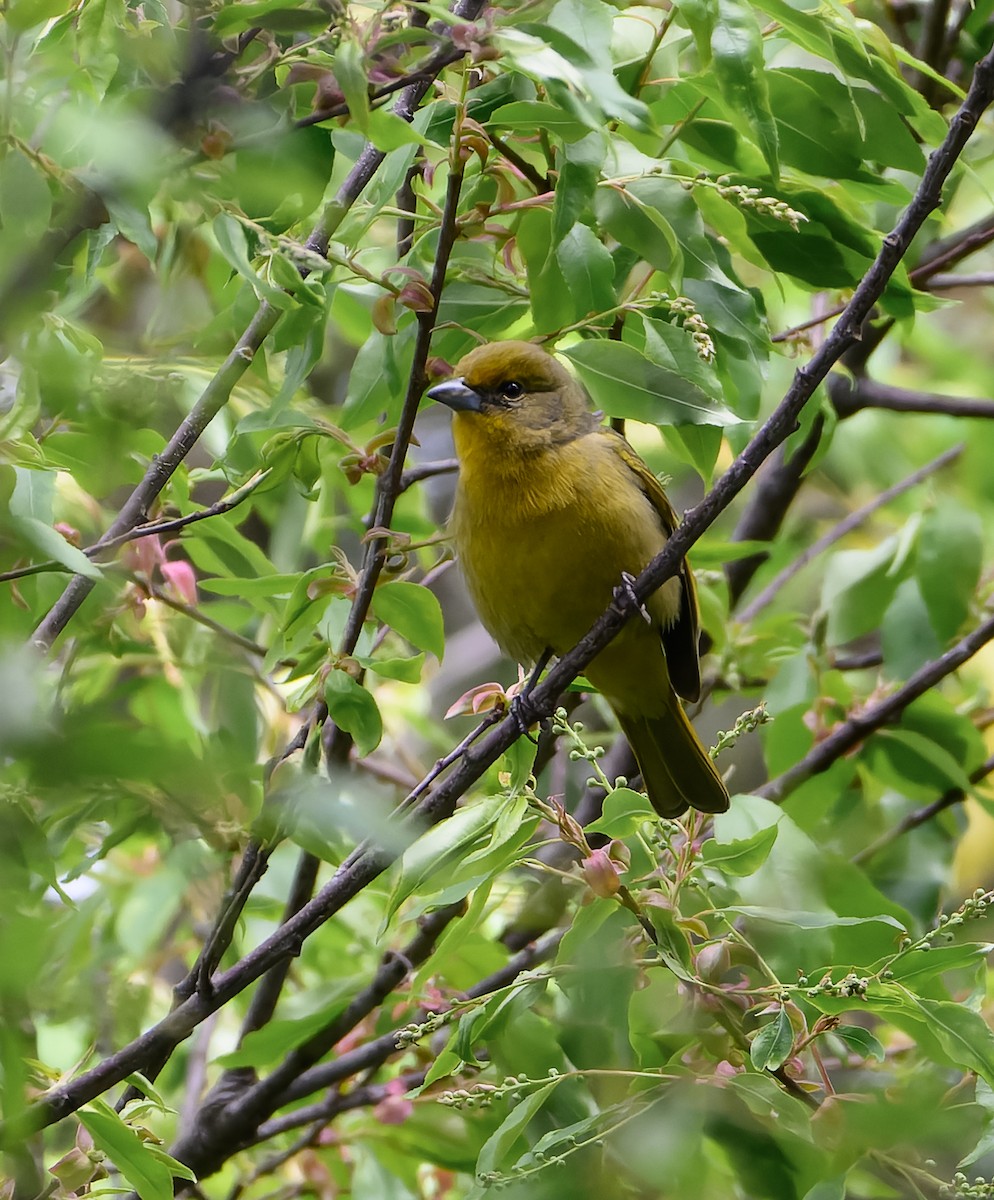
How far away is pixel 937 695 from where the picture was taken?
3844 millimetres

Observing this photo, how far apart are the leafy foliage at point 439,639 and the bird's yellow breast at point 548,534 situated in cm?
14

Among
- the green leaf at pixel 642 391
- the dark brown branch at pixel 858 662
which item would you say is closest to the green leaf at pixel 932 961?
the green leaf at pixel 642 391

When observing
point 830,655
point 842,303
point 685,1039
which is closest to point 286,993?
point 830,655

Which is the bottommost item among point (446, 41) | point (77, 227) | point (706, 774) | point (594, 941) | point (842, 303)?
point (706, 774)

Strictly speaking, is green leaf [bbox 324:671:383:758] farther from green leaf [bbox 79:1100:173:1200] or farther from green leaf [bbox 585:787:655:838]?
green leaf [bbox 79:1100:173:1200]

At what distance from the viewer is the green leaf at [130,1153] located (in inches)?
89.3

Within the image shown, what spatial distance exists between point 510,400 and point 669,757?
1.13m

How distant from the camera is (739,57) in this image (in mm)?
2322

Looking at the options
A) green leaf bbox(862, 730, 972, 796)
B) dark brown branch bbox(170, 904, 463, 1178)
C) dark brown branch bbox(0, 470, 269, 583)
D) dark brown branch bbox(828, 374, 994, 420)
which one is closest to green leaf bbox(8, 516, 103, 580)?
dark brown branch bbox(0, 470, 269, 583)

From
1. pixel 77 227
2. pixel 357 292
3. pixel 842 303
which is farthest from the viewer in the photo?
pixel 842 303

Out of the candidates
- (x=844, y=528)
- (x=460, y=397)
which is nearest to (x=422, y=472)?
(x=460, y=397)

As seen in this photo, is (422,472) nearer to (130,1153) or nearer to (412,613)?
(412,613)

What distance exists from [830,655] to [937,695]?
1.09ft

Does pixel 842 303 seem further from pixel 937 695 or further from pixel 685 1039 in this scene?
pixel 685 1039
